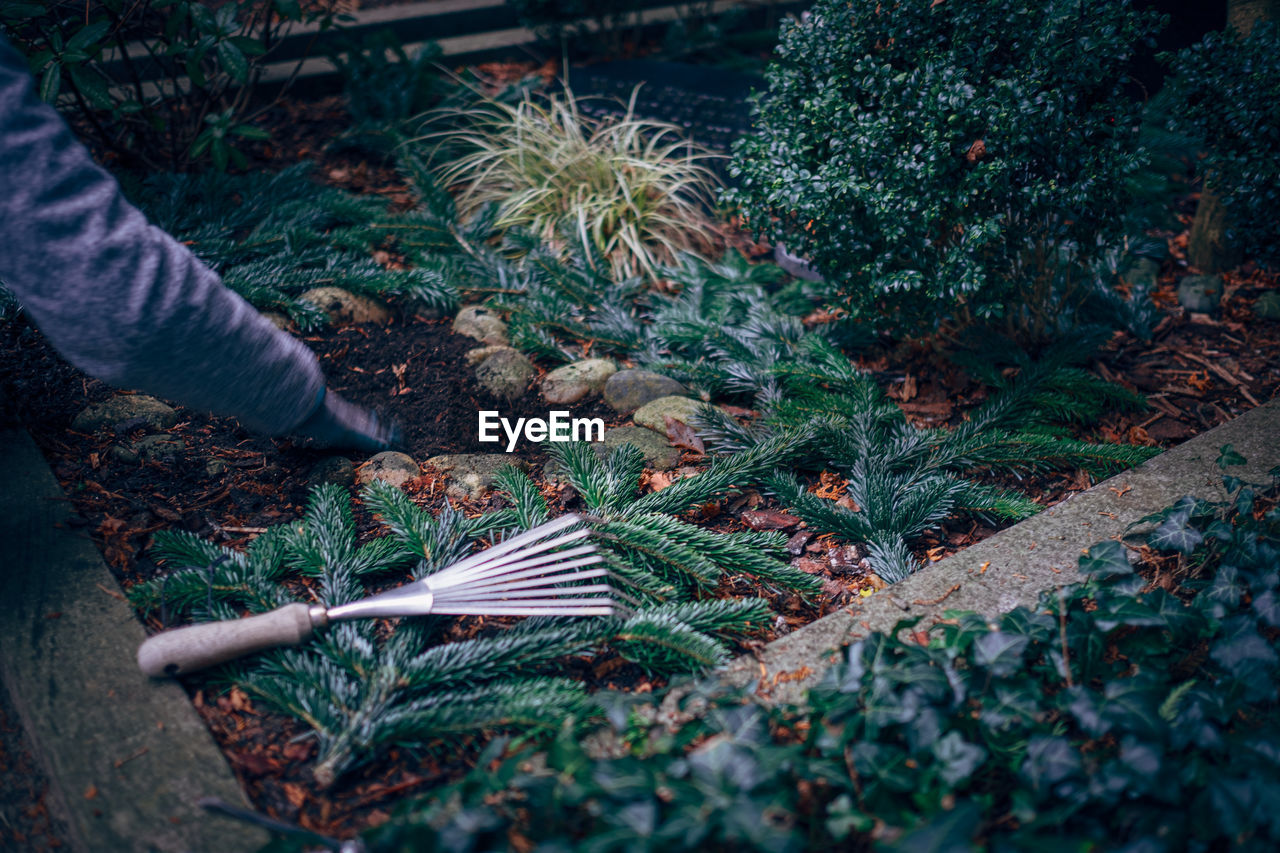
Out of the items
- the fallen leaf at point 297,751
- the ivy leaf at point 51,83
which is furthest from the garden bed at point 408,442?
the ivy leaf at point 51,83

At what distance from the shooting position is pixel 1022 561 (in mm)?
1659

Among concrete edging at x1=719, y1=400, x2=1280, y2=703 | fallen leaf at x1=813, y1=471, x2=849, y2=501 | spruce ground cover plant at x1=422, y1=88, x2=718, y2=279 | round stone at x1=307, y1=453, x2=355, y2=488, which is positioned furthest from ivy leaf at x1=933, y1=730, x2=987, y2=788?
spruce ground cover plant at x1=422, y1=88, x2=718, y2=279

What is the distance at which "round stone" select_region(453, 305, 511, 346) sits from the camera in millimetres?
2774

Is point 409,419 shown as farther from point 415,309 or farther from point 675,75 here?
point 675,75

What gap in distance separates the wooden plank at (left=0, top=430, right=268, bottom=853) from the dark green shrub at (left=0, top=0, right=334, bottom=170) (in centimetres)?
156

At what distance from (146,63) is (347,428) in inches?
122

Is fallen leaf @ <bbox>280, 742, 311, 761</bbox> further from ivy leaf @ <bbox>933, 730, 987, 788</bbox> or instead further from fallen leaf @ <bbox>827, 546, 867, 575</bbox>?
fallen leaf @ <bbox>827, 546, 867, 575</bbox>

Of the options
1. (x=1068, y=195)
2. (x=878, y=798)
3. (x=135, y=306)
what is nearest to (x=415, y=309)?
(x=135, y=306)

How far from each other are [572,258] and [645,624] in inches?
82.3

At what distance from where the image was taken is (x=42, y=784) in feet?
4.51

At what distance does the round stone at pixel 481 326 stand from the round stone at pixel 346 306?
28cm

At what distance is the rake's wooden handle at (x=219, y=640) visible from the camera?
1.36 m

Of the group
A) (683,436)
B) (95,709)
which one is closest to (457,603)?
(95,709)

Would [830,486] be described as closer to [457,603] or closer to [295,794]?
[457,603]
